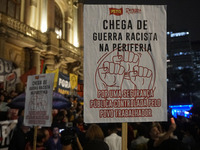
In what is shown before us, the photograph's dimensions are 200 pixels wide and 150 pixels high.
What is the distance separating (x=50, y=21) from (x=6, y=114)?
12.9 metres

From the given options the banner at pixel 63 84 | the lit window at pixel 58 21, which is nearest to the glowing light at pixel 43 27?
the lit window at pixel 58 21

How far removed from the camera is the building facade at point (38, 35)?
1373 centimetres

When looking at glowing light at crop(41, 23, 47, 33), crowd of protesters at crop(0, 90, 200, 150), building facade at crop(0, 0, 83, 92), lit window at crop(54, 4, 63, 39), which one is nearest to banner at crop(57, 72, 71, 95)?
building facade at crop(0, 0, 83, 92)

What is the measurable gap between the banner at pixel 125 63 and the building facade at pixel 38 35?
438 inches

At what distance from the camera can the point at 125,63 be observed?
9.09 feet

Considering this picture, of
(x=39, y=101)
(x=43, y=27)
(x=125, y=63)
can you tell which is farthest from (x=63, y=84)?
(x=43, y=27)

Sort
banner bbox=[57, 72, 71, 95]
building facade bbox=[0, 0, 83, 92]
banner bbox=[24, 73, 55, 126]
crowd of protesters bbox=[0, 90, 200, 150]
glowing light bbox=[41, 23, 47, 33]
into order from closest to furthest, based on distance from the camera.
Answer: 1. crowd of protesters bbox=[0, 90, 200, 150]
2. banner bbox=[24, 73, 55, 126]
3. banner bbox=[57, 72, 71, 95]
4. building facade bbox=[0, 0, 83, 92]
5. glowing light bbox=[41, 23, 47, 33]

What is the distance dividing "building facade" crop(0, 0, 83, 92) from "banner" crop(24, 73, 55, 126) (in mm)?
9242

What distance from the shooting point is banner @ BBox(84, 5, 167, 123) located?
8.87ft

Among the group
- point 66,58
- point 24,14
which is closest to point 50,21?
point 24,14

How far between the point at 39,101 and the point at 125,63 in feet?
7.37

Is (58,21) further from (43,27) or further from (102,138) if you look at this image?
(102,138)

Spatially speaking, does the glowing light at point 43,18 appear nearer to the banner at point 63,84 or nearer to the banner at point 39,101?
the banner at point 63,84

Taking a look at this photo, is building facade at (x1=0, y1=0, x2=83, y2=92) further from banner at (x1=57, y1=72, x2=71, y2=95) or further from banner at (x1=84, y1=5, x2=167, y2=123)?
banner at (x1=84, y1=5, x2=167, y2=123)
